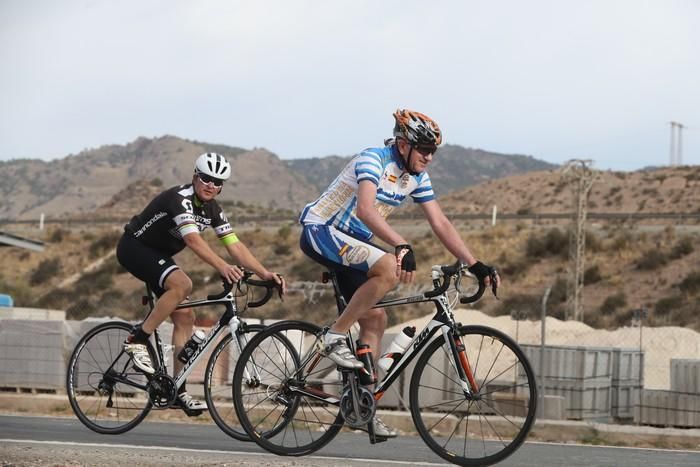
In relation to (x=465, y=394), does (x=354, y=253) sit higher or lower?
higher

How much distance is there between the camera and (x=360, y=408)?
7.40 m

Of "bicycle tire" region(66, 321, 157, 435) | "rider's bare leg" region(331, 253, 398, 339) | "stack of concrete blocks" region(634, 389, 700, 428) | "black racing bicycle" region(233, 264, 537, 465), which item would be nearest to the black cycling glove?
"rider's bare leg" region(331, 253, 398, 339)

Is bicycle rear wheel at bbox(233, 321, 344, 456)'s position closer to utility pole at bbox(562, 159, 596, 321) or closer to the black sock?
the black sock

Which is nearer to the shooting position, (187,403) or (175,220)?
(175,220)

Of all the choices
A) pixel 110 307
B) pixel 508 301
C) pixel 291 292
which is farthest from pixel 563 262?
pixel 110 307

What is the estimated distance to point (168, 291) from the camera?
8.92 metres

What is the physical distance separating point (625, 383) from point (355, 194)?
11399 millimetres

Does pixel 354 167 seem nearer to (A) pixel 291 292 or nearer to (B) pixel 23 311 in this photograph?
(B) pixel 23 311

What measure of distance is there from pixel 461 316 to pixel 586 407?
10915 mm

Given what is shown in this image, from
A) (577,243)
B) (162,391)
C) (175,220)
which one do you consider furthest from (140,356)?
(577,243)

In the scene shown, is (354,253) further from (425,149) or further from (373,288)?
(425,149)

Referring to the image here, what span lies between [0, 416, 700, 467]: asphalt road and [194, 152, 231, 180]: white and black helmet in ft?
6.45

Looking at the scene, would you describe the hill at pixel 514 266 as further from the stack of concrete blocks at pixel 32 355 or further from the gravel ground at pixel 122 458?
the gravel ground at pixel 122 458

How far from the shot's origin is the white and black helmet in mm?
8680
